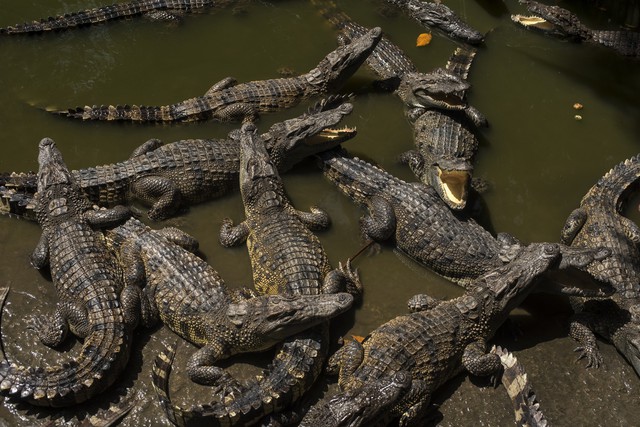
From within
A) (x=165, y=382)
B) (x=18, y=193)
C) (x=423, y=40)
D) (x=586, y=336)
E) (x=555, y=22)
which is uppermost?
(x=555, y=22)

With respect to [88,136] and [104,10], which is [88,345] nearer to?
[88,136]

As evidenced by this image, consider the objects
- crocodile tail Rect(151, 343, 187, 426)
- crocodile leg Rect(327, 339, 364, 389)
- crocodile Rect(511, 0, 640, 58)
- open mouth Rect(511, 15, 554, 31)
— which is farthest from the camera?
open mouth Rect(511, 15, 554, 31)

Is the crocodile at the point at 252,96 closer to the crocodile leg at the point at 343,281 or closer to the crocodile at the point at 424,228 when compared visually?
the crocodile at the point at 424,228

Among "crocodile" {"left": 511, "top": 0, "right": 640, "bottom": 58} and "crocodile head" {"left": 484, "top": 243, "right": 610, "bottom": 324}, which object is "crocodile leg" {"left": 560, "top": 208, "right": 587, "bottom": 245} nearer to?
"crocodile head" {"left": 484, "top": 243, "right": 610, "bottom": 324}

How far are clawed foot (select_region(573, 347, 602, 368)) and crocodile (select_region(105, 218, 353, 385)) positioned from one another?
200 centimetres

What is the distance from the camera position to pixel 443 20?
8492mm

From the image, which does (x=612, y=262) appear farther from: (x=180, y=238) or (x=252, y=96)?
(x=252, y=96)

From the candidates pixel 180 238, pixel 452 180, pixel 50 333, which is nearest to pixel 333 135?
pixel 452 180

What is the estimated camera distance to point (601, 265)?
580cm

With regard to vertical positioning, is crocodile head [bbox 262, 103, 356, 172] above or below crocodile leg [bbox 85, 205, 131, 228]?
above

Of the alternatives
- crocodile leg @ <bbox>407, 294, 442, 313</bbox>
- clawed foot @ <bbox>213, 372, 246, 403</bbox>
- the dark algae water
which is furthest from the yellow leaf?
clawed foot @ <bbox>213, 372, 246, 403</bbox>

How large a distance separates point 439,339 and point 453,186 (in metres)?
1.79

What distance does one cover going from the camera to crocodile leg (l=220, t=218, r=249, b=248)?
5.92 meters

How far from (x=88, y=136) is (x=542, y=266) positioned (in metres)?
4.44
